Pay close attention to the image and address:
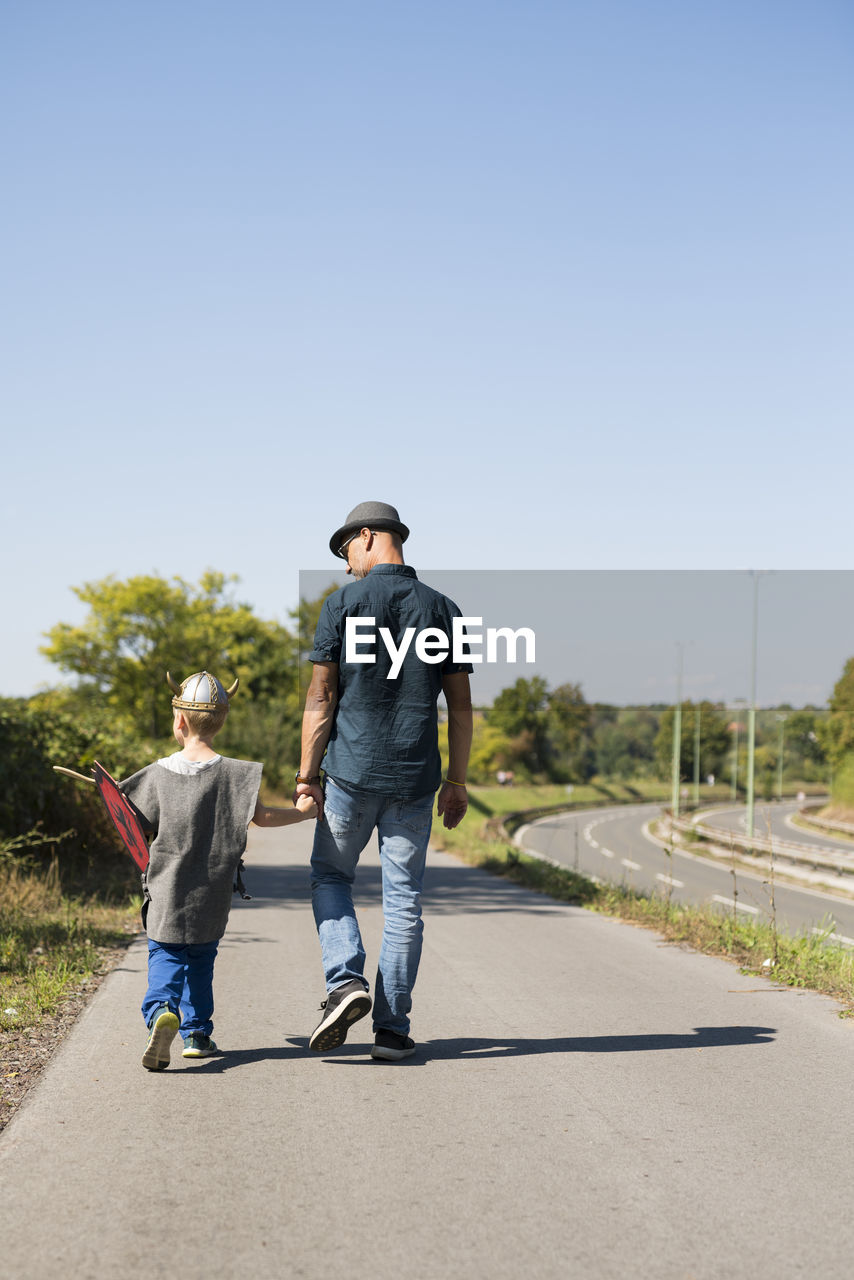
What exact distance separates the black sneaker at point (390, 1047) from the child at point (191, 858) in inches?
25.9

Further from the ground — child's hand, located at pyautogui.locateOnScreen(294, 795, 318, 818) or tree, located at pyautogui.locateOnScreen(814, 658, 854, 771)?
tree, located at pyautogui.locateOnScreen(814, 658, 854, 771)

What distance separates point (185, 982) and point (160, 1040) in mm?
333

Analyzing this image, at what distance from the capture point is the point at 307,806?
4.61 m

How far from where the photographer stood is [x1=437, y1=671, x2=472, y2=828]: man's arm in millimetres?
4867

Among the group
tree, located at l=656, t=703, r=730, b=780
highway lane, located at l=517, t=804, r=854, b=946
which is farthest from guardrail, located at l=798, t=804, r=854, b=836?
highway lane, located at l=517, t=804, r=854, b=946

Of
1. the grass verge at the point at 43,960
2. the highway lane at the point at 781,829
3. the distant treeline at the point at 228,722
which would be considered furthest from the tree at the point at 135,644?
the grass verge at the point at 43,960

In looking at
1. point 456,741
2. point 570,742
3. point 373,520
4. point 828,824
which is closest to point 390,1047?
point 456,741

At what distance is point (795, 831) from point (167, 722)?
28.7 m

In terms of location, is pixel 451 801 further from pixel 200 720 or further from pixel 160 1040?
pixel 160 1040

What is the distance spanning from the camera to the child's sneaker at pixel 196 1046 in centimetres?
462

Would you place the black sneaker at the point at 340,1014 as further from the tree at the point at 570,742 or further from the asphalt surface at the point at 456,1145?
the tree at the point at 570,742

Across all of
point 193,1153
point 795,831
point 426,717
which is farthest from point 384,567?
point 795,831

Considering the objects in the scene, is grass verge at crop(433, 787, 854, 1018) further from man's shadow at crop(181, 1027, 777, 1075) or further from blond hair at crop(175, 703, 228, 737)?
blond hair at crop(175, 703, 228, 737)

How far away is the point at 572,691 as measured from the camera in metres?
72.4
